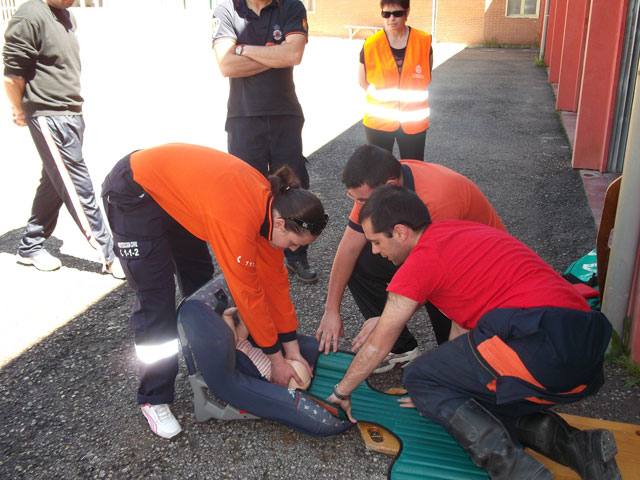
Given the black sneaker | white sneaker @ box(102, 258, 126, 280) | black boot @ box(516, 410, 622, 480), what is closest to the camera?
black boot @ box(516, 410, 622, 480)

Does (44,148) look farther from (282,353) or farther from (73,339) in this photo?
(282,353)

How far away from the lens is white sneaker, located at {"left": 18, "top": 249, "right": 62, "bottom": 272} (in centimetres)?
463

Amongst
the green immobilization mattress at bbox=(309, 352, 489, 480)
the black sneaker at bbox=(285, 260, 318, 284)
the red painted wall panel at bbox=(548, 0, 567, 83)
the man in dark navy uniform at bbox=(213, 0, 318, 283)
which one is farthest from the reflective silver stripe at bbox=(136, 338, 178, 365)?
the red painted wall panel at bbox=(548, 0, 567, 83)

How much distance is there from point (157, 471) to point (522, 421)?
1.64 meters

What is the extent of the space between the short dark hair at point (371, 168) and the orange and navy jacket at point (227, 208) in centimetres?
46

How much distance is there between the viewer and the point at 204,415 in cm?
294

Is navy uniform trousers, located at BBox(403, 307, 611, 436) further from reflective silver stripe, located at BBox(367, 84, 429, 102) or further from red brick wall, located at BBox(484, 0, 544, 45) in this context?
red brick wall, located at BBox(484, 0, 544, 45)

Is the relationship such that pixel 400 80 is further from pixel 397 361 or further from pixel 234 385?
pixel 234 385

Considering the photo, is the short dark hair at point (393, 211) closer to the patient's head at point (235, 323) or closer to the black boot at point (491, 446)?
the black boot at point (491, 446)

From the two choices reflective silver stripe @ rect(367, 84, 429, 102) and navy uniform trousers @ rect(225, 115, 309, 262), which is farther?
reflective silver stripe @ rect(367, 84, 429, 102)

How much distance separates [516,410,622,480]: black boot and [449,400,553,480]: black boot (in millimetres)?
167

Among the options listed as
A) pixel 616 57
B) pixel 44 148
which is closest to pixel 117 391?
pixel 44 148

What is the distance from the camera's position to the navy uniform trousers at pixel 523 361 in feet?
7.47

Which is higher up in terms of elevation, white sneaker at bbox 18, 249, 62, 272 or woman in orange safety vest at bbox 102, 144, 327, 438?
woman in orange safety vest at bbox 102, 144, 327, 438
